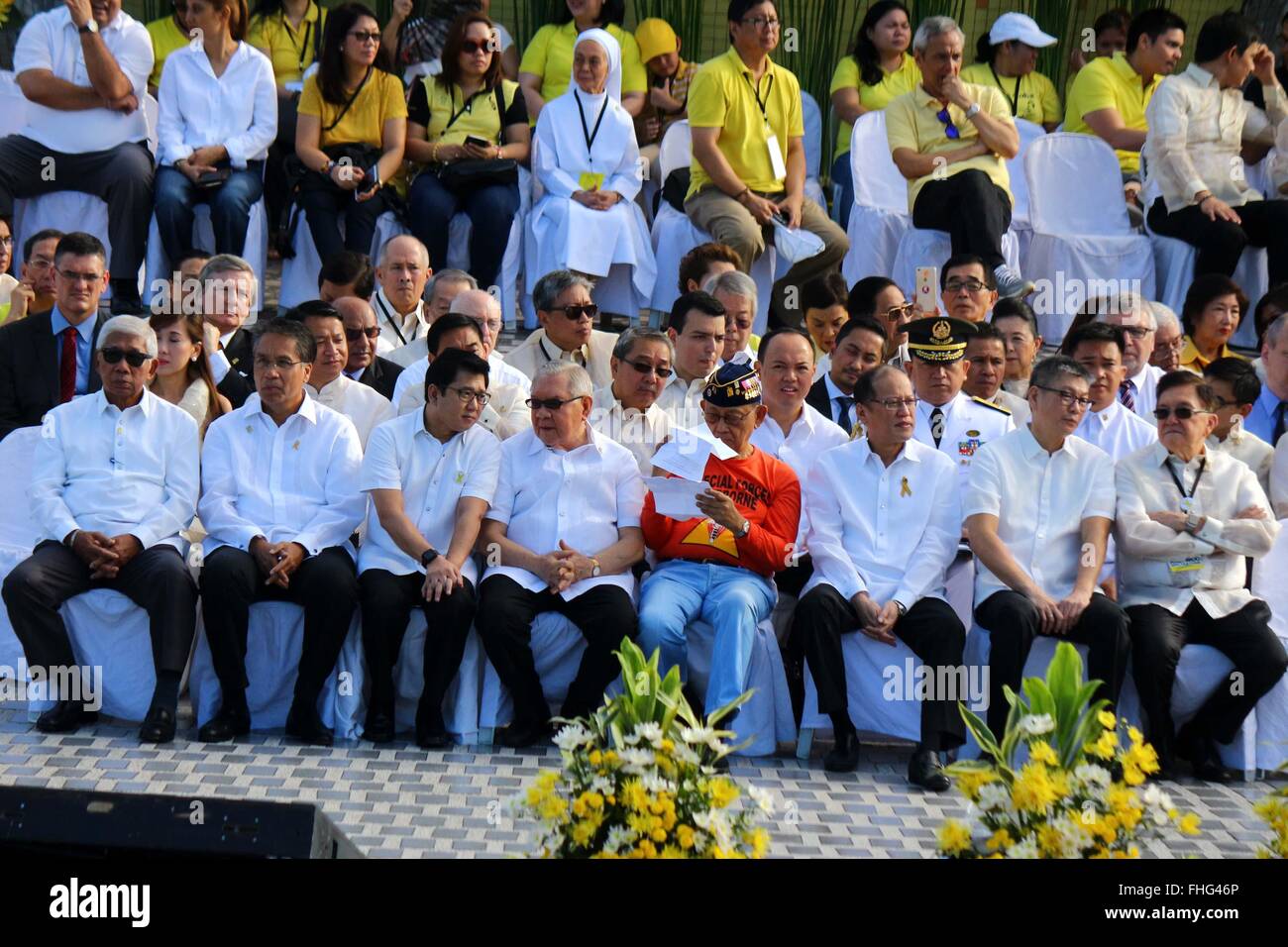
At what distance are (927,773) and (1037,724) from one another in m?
2.09

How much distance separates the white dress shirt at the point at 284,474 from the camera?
592 centimetres

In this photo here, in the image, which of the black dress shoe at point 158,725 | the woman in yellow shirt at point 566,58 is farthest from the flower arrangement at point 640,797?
the woman in yellow shirt at point 566,58

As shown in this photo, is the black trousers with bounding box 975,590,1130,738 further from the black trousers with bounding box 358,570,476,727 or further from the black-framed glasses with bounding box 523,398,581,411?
the black trousers with bounding box 358,570,476,727

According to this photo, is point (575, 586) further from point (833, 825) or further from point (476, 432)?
point (833, 825)

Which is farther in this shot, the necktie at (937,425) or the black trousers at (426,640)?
the necktie at (937,425)

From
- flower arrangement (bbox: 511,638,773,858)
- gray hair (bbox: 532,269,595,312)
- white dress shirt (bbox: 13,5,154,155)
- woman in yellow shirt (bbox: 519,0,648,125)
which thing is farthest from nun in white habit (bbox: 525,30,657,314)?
flower arrangement (bbox: 511,638,773,858)

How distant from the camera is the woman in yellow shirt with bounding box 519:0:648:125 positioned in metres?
9.43

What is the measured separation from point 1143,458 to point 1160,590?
49 cm

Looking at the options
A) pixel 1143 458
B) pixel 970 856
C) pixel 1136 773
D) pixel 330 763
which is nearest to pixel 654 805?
pixel 970 856

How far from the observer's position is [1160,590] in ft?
19.2

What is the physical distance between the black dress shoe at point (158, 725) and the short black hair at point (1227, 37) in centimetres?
633

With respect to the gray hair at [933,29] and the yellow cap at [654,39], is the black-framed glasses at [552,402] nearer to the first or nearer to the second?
the gray hair at [933,29]

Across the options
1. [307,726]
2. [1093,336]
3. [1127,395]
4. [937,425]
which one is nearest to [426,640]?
[307,726]

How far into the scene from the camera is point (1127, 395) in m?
7.21
